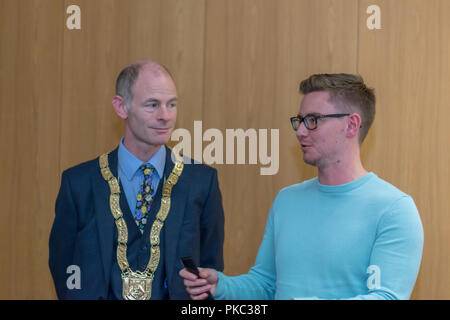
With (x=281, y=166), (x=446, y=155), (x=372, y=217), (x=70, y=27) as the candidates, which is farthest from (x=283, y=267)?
(x=70, y=27)

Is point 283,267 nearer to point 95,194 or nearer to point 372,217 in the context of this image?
point 372,217

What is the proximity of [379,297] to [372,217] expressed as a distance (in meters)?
0.27

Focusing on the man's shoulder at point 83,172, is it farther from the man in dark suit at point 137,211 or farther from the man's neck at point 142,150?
the man's neck at point 142,150

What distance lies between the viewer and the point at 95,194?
2.32m

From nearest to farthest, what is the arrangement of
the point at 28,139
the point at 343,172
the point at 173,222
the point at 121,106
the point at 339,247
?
the point at 339,247 < the point at 343,172 < the point at 173,222 < the point at 121,106 < the point at 28,139

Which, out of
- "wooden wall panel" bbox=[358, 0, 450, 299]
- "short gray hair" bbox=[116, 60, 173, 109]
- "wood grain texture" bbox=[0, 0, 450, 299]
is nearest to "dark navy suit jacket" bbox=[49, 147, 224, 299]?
"short gray hair" bbox=[116, 60, 173, 109]

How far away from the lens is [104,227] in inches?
89.1

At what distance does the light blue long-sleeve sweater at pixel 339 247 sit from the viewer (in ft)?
6.06

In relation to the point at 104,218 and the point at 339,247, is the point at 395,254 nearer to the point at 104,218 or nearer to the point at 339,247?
the point at 339,247

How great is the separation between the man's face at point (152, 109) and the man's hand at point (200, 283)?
62 cm

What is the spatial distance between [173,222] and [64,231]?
0.45m

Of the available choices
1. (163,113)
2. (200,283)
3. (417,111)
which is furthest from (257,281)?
(417,111)

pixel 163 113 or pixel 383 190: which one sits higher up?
pixel 163 113

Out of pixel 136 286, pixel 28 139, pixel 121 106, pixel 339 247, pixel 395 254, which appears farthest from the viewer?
pixel 28 139
